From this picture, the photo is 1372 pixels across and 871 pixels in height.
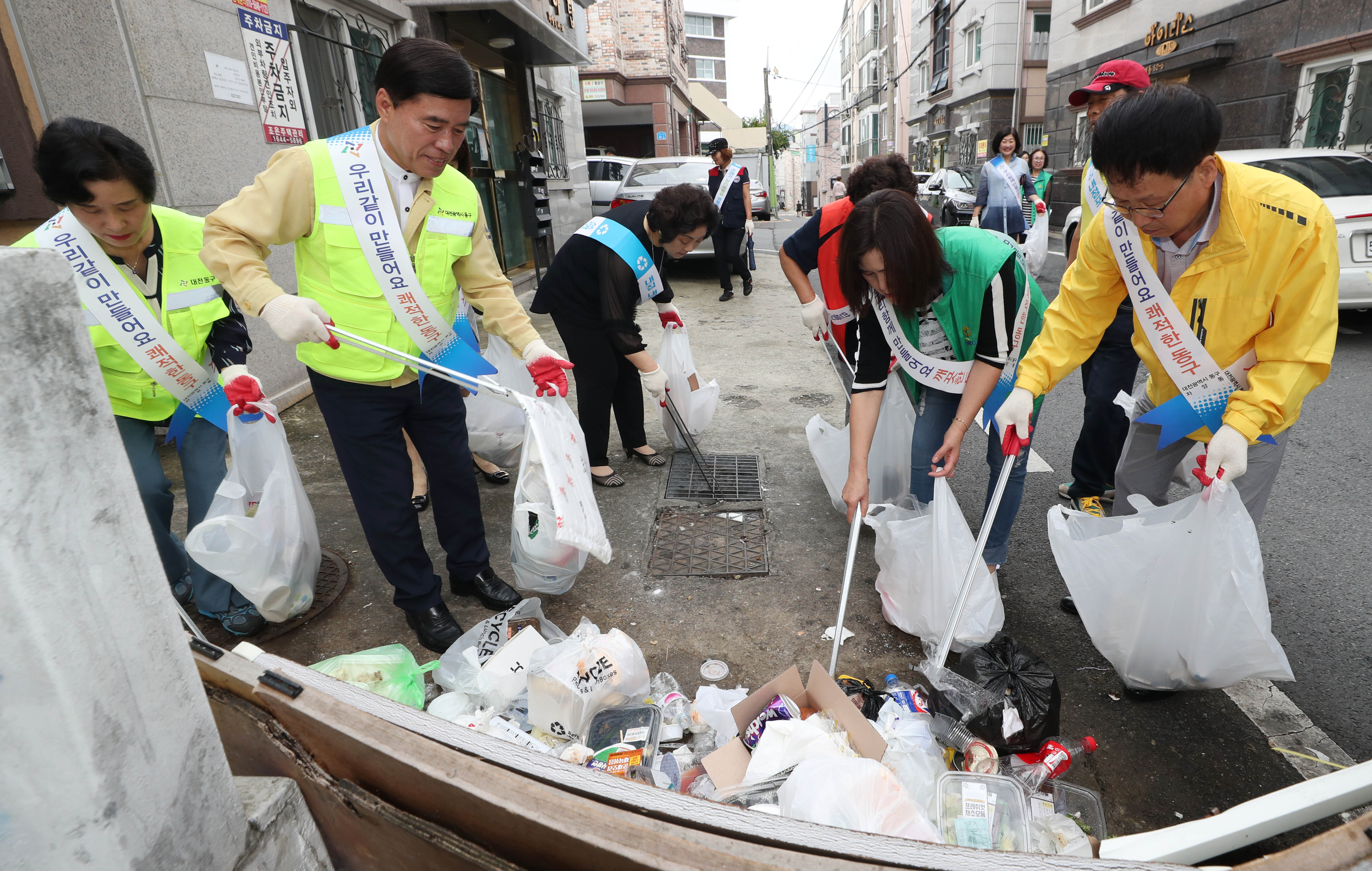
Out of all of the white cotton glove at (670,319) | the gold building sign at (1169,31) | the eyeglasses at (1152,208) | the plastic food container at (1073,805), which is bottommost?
the plastic food container at (1073,805)

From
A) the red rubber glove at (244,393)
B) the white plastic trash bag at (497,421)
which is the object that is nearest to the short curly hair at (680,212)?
the white plastic trash bag at (497,421)

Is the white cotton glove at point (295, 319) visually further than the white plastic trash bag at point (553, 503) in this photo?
No

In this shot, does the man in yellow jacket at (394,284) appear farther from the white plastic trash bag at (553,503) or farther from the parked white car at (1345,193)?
the parked white car at (1345,193)

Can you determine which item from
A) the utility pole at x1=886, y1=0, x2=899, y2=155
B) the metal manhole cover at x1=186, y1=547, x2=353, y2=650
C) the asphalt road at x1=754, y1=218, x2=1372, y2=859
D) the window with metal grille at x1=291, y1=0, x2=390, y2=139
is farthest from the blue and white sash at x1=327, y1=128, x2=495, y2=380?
the utility pole at x1=886, y1=0, x2=899, y2=155

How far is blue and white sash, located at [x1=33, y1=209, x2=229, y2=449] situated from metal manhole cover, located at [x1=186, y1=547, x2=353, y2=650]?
754mm

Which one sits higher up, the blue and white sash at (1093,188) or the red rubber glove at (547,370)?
the blue and white sash at (1093,188)

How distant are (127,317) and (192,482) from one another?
2.03 feet

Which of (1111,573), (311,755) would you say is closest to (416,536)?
(311,755)

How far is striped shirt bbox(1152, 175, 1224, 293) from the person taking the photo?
5.91 feet

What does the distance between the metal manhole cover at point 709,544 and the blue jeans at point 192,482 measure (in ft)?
5.21

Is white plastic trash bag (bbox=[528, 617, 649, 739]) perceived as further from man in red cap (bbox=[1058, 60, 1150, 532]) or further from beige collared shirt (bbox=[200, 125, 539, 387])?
man in red cap (bbox=[1058, 60, 1150, 532])

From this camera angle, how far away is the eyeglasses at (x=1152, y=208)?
1.71m

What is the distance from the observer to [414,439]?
2.50 metres

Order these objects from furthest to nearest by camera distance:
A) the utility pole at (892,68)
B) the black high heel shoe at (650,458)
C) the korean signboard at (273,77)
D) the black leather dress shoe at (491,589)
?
the utility pole at (892,68)
the korean signboard at (273,77)
the black high heel shoe at (650,458)
the black leather dress shoe at (491,589)
